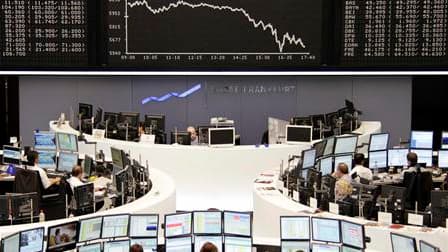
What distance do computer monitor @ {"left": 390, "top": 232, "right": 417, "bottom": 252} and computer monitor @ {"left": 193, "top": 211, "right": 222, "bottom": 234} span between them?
5.40 feet

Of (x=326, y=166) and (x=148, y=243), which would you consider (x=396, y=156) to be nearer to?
(x=326, y=166)

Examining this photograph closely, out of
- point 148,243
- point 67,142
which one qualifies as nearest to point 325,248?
point 148,243

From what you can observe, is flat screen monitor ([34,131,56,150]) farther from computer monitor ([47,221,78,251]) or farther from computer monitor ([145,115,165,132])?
computer monitor ([47,221,78,251])

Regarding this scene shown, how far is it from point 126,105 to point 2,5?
2.89 meters

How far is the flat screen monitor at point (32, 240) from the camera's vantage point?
7.09m

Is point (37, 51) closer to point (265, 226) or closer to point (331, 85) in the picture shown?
point (331, 85)

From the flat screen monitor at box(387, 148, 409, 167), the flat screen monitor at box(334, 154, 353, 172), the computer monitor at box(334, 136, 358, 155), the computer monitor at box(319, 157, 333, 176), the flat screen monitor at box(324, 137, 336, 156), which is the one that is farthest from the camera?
the flat screen monitor at box(387, 148, 409, 167)

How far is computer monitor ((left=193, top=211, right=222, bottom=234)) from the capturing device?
7.87m

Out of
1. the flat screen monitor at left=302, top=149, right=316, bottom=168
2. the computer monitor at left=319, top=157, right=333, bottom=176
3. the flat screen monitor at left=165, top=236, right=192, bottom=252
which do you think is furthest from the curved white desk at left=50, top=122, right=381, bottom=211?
the flat screen monitor at left=165, top=236, right=192, bottom=252

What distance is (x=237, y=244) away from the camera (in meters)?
7.82

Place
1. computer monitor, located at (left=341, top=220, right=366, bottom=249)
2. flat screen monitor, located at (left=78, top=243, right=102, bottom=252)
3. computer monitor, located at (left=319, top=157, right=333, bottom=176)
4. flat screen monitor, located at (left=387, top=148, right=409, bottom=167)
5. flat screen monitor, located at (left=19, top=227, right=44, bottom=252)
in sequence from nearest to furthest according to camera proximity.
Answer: flat screen monitor, located at (left=19, top=227, right=44, bottom=252) < computer monitor, located at (left=341, top=220, right=366, bottom=249) < flat screen monitor, located at (left=78, top=243, right=102, bottom=252) < computer monitor, located at (left=319, top=157, right=333, bottom=176) < flat screen monitor, located at (left=387, top=148, right=409, bottom=167)

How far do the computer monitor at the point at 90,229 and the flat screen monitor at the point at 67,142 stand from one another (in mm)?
4525

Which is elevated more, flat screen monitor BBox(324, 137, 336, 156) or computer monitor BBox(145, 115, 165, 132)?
computer monitor BBox(145, 115, 165, 132)

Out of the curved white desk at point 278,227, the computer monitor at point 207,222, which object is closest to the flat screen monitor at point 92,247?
the computer monitor at point 207,222
